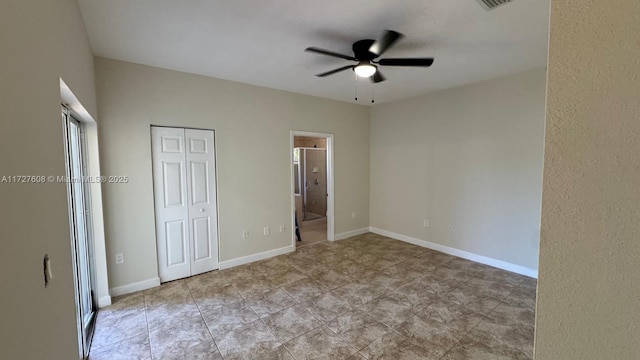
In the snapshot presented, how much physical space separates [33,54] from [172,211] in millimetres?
2758

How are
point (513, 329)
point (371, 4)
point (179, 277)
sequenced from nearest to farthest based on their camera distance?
point (371, 4) < point (513, 329) < point (179, 277)

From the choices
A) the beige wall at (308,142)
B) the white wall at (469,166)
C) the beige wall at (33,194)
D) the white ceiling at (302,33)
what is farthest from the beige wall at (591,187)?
the beige wall at (308,142)

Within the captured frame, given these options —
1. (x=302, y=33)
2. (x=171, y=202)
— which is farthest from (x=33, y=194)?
(x=171, y=202)

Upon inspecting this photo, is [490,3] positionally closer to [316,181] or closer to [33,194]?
[33,194]

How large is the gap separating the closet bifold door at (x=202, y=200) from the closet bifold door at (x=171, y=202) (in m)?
0.07

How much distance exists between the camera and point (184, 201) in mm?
3658

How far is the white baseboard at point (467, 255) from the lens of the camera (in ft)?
12.2

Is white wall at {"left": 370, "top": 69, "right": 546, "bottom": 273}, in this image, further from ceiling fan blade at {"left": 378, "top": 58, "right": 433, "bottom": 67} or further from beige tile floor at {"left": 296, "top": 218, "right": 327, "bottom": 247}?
ceiling fan blade at {"left": 378, "top": 58, "right": 433, "bottom": 67}

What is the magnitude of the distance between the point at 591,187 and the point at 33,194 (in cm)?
181

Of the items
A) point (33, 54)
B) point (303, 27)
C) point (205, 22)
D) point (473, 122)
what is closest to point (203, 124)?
point (205, 22)

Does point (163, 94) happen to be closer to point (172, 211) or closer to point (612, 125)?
point (172, 211)

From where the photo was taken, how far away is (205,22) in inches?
91.0

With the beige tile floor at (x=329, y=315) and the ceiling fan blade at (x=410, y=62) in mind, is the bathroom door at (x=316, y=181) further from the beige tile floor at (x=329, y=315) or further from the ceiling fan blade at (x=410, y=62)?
the ceiling fan blade at (x=410, y=62)

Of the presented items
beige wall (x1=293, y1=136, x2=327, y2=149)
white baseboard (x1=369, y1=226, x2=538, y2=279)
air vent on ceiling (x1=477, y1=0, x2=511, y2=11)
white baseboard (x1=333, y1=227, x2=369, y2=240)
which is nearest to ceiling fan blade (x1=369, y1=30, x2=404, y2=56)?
air vent on ceiling (x1=477, y1=0, x2=511, y2=11)
